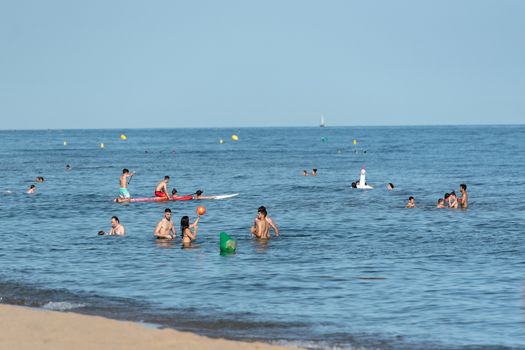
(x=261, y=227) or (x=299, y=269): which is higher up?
(x=261, y=227)

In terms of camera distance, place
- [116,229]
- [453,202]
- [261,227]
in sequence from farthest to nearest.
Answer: [453,202], [116,229], [261,227]

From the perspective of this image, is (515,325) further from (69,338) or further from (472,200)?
(472,200)

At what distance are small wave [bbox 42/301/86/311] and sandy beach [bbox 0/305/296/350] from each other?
242 cm

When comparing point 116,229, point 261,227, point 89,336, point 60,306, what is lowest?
point 116,229

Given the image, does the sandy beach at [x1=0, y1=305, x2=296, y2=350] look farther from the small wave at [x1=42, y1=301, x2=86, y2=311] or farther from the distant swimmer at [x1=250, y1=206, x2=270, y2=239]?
the distant swimmer at [x1=250, y1=206, x2=270, y2=239]

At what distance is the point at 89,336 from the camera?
52.7 feet

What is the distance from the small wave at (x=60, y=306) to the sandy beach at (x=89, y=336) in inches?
95.2

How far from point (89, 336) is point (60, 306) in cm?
472

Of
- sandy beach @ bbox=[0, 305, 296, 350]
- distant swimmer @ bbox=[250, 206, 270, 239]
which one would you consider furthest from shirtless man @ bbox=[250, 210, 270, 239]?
sandy beach @ bbox=[0, 305, 296, 350]

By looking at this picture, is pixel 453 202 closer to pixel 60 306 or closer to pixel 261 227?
pixel 261 227

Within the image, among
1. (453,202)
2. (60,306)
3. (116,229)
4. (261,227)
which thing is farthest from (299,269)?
(453,202)

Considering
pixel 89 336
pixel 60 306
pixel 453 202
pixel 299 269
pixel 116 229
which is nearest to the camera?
pixel 89 336

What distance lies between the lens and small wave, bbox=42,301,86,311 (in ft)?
66.7

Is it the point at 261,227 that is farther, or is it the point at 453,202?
the point at 453,202
